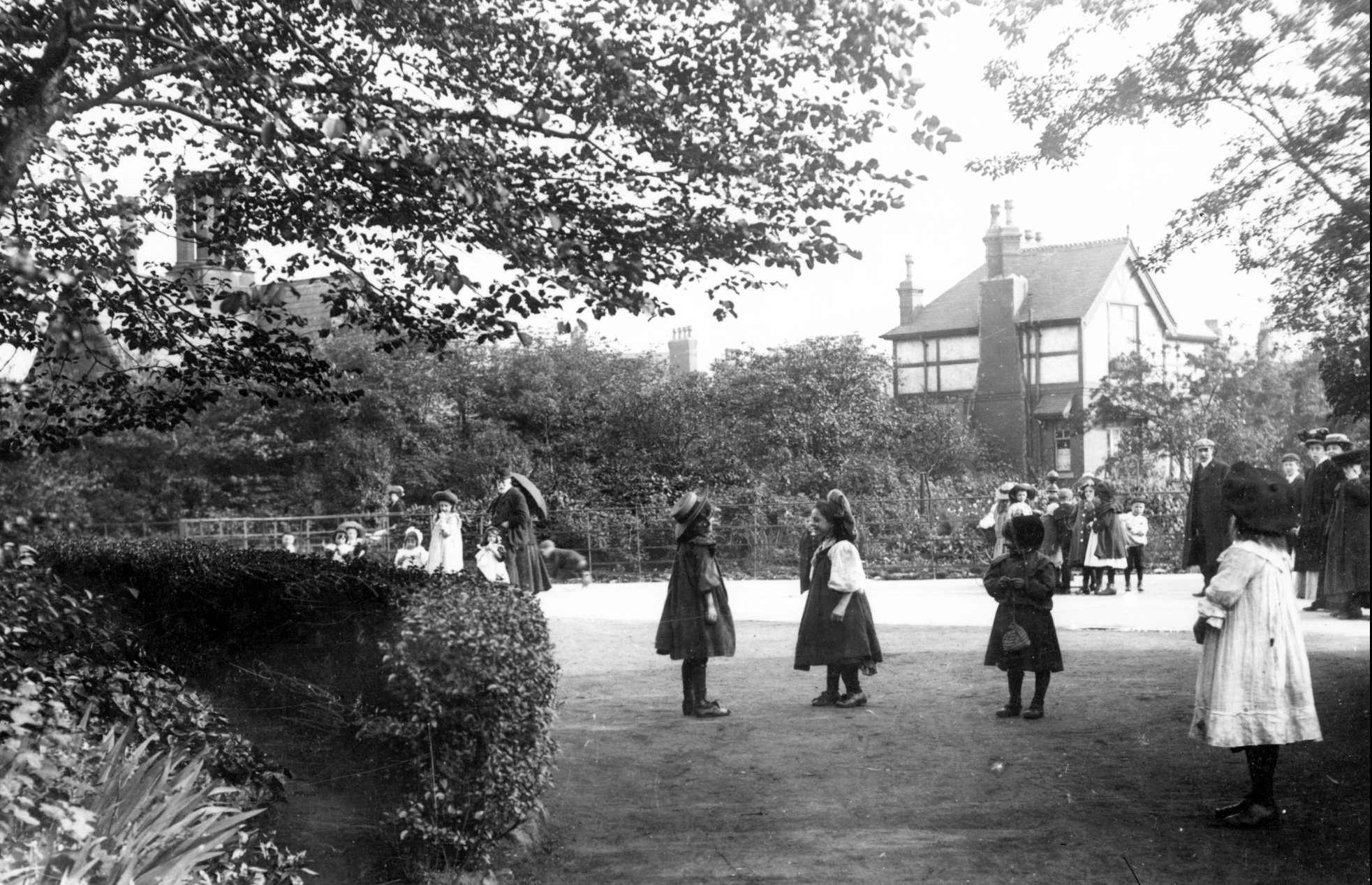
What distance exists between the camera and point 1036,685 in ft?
24.8

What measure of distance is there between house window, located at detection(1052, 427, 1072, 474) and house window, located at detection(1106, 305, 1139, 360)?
821 mm

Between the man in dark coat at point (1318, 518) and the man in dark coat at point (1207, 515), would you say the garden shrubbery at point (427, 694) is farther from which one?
the man in dark coat at point (1318, 518)

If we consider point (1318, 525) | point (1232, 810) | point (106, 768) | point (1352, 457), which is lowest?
point (1232, 810)

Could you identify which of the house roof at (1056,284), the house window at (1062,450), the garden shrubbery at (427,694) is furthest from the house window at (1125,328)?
the garden shrubbery at (427,694)

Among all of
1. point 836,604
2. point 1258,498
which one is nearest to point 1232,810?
point 1258,498

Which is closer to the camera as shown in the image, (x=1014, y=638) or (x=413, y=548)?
(x=1014, y=638)

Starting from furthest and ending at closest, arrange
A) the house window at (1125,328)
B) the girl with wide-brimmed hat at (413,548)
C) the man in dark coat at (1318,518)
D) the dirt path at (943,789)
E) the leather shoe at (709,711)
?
the girl with wide-brimmed hat at (413,548) → the leather shoe at (709,711) → the man in dark coat at (1318,518) → the house window at (1125,328) → the dirt path at (943,789)

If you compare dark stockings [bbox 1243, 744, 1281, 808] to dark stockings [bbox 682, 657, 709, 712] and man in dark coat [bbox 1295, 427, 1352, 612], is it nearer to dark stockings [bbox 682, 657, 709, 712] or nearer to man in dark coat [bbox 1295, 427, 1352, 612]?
man in dark coat [bbox 1295, 427, 1352, 612]

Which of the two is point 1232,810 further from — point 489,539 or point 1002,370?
point 489,539

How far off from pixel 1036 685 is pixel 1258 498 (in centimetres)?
307

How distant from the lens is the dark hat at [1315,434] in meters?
4.95

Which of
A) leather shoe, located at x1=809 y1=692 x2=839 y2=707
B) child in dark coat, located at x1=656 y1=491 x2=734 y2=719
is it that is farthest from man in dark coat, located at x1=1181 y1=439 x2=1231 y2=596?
child in dark coat, located at x1=656 y1=491 x2=734 y2=719

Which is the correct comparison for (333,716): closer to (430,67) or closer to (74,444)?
(74,444)

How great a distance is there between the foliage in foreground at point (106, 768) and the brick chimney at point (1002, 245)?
4665 millimetres
